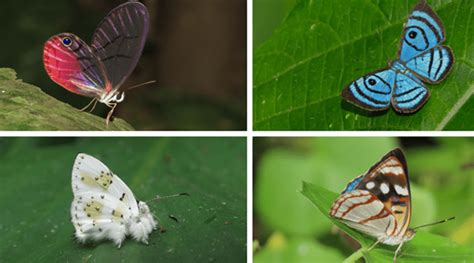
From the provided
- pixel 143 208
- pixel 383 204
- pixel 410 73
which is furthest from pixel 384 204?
pixel 143 208

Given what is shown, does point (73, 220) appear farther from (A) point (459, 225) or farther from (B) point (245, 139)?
(A) point (459, 225)

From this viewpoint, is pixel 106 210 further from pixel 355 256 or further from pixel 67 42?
pixel 355 256

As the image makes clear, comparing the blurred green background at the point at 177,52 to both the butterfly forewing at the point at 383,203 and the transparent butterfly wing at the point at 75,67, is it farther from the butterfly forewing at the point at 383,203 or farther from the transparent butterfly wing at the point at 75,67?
the butterfly forewing at the point at 383,203

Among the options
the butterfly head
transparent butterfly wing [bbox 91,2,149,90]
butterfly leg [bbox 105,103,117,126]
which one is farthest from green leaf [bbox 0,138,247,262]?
transparent butterfly wing [bbox 91,2,149,90]

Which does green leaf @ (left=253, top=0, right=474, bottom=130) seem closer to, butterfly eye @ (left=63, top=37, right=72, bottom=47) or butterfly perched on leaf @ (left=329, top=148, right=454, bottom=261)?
butterfly perched on leaf @ (left=329, top=148, right=454, bottom=261)

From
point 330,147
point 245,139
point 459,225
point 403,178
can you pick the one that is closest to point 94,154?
point 245,139

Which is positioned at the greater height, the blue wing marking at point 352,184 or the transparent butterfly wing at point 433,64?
the transparent butterfly wing at point 433,64

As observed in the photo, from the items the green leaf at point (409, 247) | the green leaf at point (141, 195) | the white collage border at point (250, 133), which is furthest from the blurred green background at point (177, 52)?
the green leaf at point (409, 247)

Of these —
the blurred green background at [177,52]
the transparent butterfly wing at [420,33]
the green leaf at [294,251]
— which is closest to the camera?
the transparent butterfly wing at [420,33]
